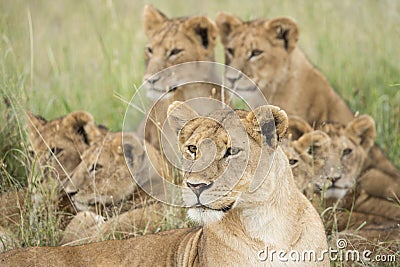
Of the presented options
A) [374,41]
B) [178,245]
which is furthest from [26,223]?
[374,41]

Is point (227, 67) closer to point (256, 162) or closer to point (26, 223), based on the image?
point (26, 223)

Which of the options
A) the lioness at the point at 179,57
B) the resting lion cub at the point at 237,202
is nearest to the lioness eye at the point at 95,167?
the lioness at the point at 179,57

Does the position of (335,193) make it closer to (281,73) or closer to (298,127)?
(298,127)

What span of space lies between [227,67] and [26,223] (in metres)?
1.87

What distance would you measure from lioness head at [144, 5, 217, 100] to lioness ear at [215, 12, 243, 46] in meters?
0.22

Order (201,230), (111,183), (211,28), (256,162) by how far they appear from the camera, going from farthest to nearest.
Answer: (211,28), (111,183), (201,230), (256,162)

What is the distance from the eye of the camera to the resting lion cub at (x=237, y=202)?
3.44 m

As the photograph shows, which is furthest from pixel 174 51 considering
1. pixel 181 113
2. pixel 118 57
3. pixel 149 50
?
pixel 181 113

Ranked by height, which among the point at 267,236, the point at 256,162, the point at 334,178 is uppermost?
the point at 256,162

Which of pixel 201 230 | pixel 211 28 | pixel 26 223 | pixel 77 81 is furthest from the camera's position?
pixel 77 81

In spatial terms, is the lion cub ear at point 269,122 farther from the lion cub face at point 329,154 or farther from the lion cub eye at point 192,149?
the lion cub face at point 329,154

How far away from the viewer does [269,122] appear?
11.3ft

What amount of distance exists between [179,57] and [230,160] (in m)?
2.42

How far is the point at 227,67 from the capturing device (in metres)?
5.83
